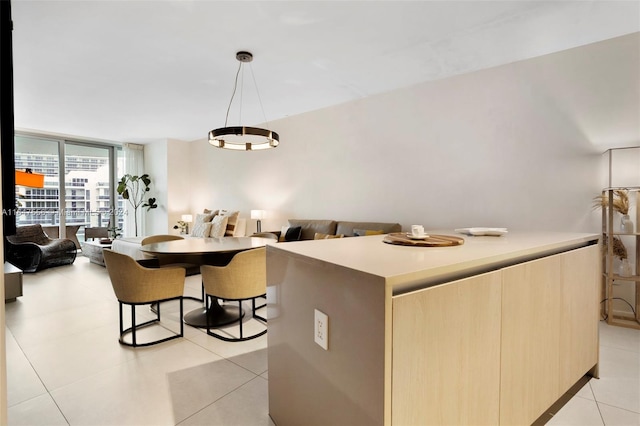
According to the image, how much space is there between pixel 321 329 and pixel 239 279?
5.28 feet

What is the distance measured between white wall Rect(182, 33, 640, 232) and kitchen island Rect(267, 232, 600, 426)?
77.2 inches

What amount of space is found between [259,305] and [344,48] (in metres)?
2.87

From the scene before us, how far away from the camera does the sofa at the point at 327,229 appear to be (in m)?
4.13

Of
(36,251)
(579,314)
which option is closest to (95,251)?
(36,251)

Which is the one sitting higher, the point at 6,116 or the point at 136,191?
the point at 136,191

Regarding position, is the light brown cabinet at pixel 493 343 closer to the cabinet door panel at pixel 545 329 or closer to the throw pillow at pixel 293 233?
the cabinet door panel at pixel 545 329

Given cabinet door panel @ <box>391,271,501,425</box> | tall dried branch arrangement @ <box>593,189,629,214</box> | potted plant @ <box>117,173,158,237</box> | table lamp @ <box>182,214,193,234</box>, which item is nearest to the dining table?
cabinet door panel @ <box>391,271,501,425</box>

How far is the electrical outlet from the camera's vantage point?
1084mm

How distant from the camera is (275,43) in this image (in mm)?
3000

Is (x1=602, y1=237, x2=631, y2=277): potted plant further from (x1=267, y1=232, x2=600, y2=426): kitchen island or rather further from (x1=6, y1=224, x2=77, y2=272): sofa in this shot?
(x1=6, y1=224, x2=77, y2=272): sofa

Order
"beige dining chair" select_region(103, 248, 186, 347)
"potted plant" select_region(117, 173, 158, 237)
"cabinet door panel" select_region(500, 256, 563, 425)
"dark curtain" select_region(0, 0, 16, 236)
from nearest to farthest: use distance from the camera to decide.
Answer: "dark curtain" select_region(0, 0, 16, 236) < "cabinet door panel" select_region(500, 256, 563, 425) < "beige dining chair" select_region(103, 248, 186, 347) < "potted plant" select_region(117, 173, 158, 237)

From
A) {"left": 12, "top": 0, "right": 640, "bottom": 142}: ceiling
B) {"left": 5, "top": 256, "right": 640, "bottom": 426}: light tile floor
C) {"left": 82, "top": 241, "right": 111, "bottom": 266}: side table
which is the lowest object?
{"left": 5, "top": 256, "right": 640, "bottom": 426}: light tile floor

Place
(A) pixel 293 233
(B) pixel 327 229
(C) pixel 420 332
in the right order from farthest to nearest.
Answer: (A) pixel 293 233
(B) pixel 327 229
(C) pixel 420 332

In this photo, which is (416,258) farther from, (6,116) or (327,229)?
(327,229)
